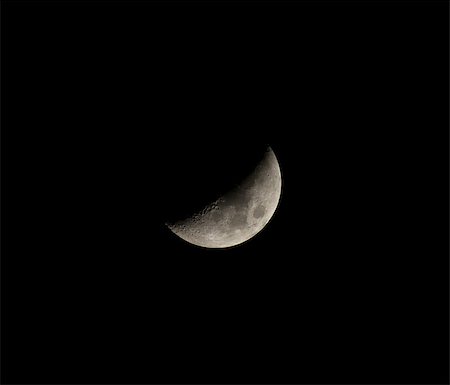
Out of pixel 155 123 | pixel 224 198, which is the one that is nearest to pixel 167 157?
pixel 155 123

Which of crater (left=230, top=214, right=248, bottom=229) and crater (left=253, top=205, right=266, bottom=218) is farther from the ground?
crater (left=253, top=205, right=266, bottom=218)

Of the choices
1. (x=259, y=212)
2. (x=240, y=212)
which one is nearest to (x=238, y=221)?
(x=240, y=212)

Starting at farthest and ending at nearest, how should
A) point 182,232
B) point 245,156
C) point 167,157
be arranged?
point 182,232 → point 245,156 → point 167,157

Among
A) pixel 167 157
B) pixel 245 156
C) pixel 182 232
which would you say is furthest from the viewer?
pixel 182 232

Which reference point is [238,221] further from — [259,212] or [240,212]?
[259,212]

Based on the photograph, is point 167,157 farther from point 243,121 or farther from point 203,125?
point 243,121

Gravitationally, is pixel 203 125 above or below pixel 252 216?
above

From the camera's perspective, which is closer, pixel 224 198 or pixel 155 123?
pixel 155 123

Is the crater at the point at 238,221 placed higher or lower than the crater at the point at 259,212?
lower
